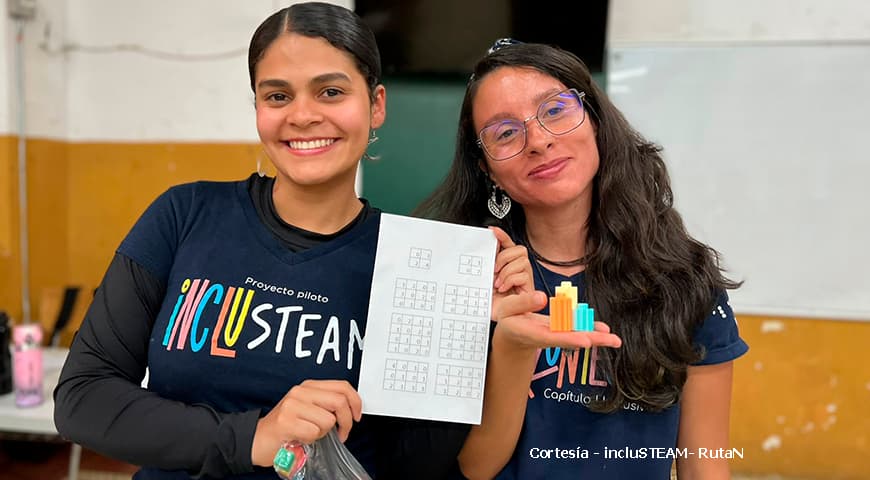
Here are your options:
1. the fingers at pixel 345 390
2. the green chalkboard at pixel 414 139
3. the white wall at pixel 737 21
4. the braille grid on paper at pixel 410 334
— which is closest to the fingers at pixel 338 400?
the fingers at pixel 345 390

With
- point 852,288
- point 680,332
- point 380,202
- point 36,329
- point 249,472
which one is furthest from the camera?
point 380,202

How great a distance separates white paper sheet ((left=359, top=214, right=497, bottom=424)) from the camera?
919 millimetres

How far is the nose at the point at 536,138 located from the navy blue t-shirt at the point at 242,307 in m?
0.34

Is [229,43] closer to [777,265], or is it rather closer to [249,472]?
[249,472]

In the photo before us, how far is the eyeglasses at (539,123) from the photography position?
1048 millimetres

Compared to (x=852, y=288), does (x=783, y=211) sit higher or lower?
higher

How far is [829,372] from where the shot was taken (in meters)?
2.54

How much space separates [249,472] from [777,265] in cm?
244

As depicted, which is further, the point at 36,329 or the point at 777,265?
the point at 777,265

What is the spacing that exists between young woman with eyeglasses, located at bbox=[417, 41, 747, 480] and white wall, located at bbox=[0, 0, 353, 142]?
1881mm

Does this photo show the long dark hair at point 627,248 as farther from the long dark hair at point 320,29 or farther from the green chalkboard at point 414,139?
the green chalkboard at point 414,139

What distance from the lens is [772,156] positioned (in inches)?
99.0

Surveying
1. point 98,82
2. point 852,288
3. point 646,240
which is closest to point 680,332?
point 646,240

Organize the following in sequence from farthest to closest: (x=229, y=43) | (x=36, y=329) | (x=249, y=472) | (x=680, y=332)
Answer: (x=229, y=43) → (x=36, y=329) → (x=680, y=332) → (x=249, y=472)
